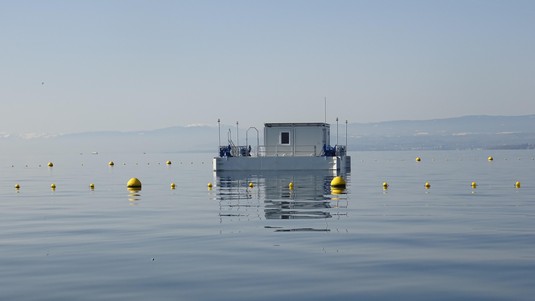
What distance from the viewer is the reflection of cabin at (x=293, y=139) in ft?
241

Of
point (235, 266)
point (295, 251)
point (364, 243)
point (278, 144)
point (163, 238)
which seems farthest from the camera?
point (278, 144)

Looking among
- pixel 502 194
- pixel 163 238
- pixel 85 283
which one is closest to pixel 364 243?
pixel 163 238

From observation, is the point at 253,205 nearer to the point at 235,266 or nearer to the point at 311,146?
the point at 235,266

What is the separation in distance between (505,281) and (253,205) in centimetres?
2147

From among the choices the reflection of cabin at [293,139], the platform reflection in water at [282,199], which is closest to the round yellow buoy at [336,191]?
the platform reflection in water at [282,199]

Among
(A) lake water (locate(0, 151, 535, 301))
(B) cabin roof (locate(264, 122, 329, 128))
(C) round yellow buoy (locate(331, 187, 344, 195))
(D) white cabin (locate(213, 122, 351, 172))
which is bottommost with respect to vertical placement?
(A) lake water (locate(0, 151, 535, 301))

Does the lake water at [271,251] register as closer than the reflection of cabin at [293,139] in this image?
Yes

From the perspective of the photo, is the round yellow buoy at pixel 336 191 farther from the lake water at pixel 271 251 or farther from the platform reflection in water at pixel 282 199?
the lake water at pixel 271 251

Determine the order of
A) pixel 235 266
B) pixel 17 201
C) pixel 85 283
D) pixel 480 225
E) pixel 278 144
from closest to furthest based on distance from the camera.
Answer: pixel 85 283 < pixel 235 266 < pixel 480 225 < pixel 17 201 < pixel 278 144

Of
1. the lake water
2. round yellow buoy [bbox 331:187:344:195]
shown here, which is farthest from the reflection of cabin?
the lake water

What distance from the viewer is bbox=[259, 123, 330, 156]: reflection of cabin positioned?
73.5 metres

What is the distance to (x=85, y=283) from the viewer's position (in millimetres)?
15109

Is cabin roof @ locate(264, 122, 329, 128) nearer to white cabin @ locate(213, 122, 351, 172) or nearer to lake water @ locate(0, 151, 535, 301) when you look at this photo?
white cabin @ locate(213, 122, 351, 172)

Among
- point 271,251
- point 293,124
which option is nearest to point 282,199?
point 271,251
